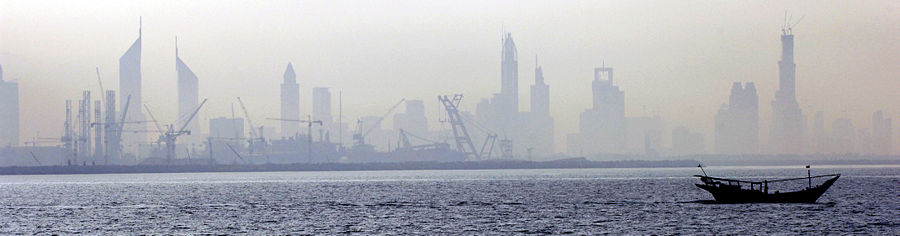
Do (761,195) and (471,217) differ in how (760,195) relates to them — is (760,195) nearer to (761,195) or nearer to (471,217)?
(761,195)

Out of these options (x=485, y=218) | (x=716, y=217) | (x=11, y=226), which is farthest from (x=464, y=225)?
(x=11, y=226)

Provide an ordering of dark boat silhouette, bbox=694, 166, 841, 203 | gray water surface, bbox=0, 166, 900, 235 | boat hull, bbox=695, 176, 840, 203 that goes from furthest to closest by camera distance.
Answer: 1. boat hull, bbox=695, 176, 840, 203
2. dark boat silhouette, bbox=694, 166, 841, 203
3. gray water surface, bbox=0, 166, 900, 235

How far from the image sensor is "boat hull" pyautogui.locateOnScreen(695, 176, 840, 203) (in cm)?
12875

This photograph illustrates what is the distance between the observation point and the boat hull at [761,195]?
422 feet

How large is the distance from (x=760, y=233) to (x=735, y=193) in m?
39.0

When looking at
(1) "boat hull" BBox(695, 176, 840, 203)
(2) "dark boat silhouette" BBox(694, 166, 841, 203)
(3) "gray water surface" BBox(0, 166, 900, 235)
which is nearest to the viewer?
(3) "gray water surface" BBox(0, 166, 900, 235)

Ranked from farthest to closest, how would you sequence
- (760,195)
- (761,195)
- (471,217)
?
(761,195), (760,195), (471,217)

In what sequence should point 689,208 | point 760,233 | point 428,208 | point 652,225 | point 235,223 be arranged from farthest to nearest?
1. point 428,208
2. point 689,208
3. point 235,223
4. point 652,225
5. point 760,233

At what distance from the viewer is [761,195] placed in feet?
427

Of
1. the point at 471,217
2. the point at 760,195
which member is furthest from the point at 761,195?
the point at 471,217

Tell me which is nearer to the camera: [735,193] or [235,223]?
[235,223]

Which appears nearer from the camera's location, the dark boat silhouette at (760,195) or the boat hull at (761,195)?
the dark boat silhouette at (760,195)

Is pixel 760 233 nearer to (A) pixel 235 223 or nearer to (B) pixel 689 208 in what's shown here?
(B) pixel 689 208

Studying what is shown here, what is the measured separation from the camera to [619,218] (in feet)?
368
